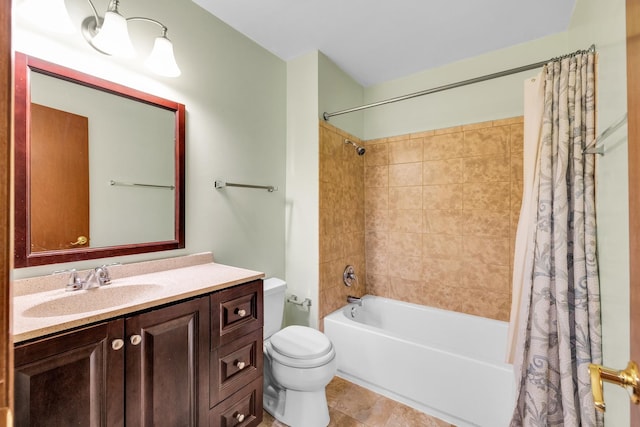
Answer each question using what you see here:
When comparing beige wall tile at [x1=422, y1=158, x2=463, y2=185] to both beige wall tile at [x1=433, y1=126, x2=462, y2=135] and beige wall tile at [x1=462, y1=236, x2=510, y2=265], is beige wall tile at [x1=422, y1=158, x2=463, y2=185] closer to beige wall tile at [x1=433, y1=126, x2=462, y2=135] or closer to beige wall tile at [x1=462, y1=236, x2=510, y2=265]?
beige wall tile at [x1=433, y1=126, x2=462, y2=135]

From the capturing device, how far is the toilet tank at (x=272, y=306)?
1.82 meters

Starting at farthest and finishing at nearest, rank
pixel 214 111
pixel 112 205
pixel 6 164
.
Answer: pixel 214 111 < pixel 112 205 < pixel 6 164

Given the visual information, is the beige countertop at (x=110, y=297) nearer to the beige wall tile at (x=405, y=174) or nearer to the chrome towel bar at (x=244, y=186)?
the chrome towel bar at (x=244, y=186)

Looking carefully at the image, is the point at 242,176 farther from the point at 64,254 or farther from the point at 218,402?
the point at 218,402

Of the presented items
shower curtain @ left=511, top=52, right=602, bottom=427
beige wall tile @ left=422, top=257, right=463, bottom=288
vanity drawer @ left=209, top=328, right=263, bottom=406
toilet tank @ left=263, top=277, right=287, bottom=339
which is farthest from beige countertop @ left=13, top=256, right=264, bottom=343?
beige wall tile @ left=422, top=257, right=463, bottom=288

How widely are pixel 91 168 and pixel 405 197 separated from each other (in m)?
2.24

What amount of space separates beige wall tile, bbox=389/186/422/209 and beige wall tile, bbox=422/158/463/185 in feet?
0.39

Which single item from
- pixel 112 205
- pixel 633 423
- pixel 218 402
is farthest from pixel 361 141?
pixel 633 423

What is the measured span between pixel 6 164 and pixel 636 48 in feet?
Result: 3.06

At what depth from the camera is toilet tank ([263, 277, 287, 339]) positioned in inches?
71.5

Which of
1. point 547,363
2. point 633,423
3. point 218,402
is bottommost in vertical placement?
point 218,402

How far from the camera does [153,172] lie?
1.51 metres

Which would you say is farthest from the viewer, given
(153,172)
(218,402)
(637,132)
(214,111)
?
(214,111)

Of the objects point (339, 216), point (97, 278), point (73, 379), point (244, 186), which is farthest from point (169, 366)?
point (339, 216)
